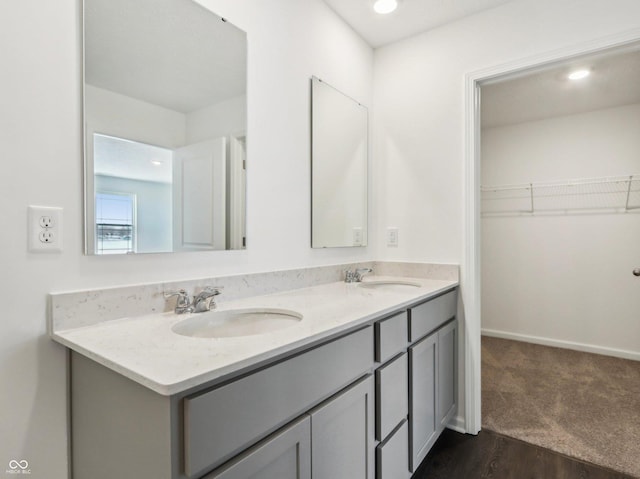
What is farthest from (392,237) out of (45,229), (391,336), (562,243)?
(562,243)

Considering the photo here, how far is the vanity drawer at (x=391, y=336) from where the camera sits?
4.14 feet

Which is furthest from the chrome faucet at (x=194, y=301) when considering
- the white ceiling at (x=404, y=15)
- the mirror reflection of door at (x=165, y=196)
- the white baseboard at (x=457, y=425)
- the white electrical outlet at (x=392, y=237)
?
the white ceiling at (x=404, y=15)

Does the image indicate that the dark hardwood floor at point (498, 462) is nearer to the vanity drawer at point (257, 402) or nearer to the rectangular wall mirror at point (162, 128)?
the vanity drawer at point (257, 402)

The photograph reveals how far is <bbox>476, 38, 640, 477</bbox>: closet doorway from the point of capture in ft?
8.20

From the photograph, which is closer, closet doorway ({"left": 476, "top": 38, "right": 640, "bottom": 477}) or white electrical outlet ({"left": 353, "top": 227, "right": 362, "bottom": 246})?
white electrical outlet ({"left": 353, "top": 227, "right": 362, "bottom": 246})

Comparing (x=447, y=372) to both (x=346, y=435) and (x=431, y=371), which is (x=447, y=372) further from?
(x=346, y=435)

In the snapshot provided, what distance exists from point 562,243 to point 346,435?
3.28 meters

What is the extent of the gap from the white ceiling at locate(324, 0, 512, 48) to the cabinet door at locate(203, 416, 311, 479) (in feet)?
6.84

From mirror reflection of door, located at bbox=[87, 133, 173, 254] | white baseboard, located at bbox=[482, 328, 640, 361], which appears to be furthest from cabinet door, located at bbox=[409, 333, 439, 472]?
white baseboard, located at bbox=[482, 328, 640, 361]

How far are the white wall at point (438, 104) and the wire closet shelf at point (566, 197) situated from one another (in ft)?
6.51

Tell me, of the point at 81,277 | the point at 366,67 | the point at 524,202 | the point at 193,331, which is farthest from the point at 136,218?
the point at 524,202

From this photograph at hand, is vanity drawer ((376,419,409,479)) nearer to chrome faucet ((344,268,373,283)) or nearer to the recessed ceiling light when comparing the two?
chrome faucet ((344,268,373,283))

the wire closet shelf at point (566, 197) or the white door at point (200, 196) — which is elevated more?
the wire closet shelf at point (566, 197)

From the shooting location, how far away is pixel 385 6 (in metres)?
1.95
